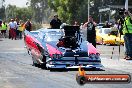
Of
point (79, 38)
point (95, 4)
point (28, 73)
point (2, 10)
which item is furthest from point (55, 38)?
point (2, 10)

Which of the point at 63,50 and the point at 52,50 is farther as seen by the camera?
the point at 63,50

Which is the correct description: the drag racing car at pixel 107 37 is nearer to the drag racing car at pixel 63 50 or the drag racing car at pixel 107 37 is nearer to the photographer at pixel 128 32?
the photographer at pixel 128 32

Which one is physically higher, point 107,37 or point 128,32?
point 128,32

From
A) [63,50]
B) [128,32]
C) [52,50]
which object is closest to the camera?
[52,50]

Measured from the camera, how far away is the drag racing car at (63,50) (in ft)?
42.9

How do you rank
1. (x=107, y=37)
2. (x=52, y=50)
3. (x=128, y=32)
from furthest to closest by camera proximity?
(x=107, y=37) → (x=128, y=32) → (x=52, y=50)

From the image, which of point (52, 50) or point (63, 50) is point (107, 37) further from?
point (52, 50)

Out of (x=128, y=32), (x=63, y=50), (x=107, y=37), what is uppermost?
(x=128, y=32)

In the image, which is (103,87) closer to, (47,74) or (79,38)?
(47,74)

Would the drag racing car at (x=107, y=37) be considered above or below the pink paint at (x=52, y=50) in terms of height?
below

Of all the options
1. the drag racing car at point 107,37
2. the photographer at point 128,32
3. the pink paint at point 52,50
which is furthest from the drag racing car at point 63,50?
the drag racing car at point 107,37

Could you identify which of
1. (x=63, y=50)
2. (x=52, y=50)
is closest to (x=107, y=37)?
(x=63, y=50)

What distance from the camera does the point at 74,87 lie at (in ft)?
29.2

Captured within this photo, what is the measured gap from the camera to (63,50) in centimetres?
1332
